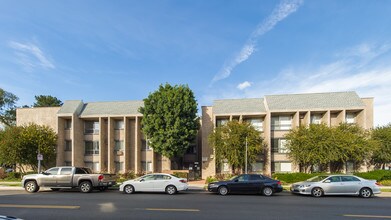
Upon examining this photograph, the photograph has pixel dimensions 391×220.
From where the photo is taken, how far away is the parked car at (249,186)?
1527 cm

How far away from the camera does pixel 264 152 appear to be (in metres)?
28.3

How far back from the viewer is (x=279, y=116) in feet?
96.4

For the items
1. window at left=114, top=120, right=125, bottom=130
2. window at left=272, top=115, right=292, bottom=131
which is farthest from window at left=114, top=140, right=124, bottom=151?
window at left=272, top=115, right=292, bottom=131

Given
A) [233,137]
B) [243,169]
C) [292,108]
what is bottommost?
[243,169]

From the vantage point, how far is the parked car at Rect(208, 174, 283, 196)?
50.1 feet

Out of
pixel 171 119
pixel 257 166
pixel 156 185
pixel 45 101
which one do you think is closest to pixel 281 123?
pixel 257 166

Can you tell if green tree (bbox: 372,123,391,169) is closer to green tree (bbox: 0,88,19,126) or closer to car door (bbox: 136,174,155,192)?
car door (bbox: 136,174,155,192)

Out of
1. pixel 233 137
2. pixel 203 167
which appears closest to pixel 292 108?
pixel 233 137

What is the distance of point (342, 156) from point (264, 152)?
7.53 metres

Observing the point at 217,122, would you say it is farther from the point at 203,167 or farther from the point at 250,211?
the point at 250,211

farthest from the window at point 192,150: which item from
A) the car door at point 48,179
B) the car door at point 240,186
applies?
the car door at point 48,179

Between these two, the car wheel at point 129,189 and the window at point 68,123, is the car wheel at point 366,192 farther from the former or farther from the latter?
the window at point 68,123

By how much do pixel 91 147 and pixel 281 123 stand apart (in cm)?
2342

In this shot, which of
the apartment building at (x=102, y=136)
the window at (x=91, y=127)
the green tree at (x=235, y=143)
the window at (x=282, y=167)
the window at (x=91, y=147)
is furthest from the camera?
the window at (x=91, y=127)
